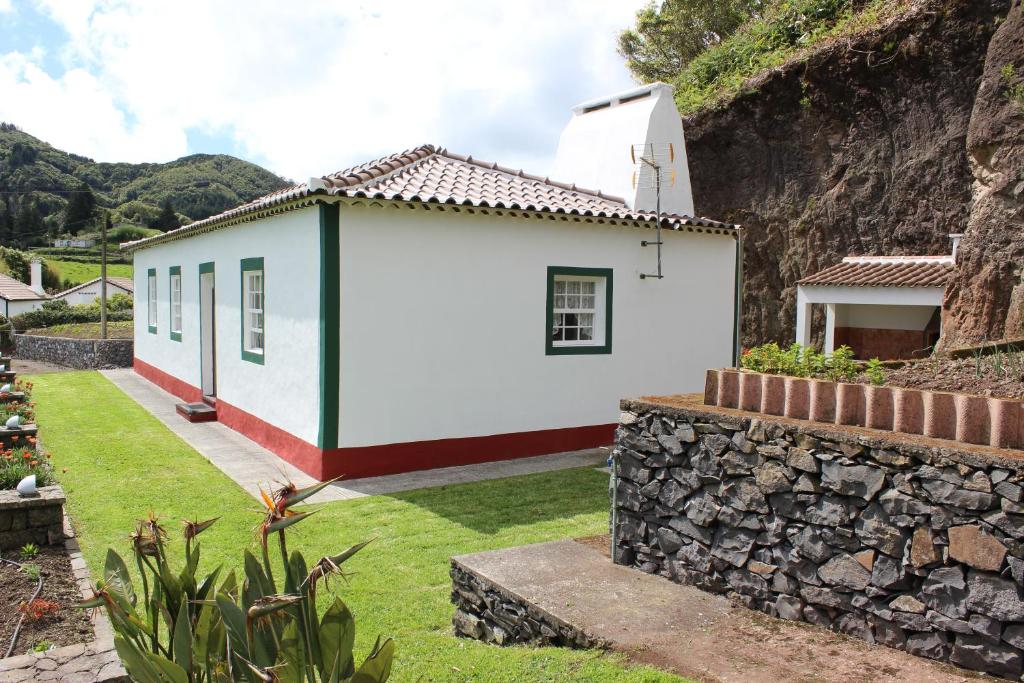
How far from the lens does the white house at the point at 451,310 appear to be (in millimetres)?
9195

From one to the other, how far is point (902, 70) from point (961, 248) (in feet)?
33.6

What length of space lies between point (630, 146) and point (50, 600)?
421 inches

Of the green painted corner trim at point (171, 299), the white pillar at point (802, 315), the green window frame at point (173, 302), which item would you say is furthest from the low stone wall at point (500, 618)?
the white pillar at point (802, 315)

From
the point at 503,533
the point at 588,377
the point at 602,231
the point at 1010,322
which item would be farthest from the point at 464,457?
the point at 1010,322

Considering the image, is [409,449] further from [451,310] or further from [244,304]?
[244,304]

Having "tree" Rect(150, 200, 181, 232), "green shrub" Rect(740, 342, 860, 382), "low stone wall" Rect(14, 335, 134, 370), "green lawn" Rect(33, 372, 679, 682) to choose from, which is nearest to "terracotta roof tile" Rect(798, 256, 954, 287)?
"green lawn" Rect(33, 372, 679, 682)

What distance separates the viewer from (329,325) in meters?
8.97

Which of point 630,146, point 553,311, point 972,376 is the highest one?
point 630,146

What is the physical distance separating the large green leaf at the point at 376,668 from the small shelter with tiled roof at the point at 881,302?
1511 centimetres

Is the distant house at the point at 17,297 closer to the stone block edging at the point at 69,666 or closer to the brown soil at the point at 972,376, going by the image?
the stone block edging at the point at 69,666

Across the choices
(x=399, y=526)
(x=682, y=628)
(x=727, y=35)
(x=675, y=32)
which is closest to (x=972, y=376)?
(x=682, y=628)

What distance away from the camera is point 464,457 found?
1011 centimetres

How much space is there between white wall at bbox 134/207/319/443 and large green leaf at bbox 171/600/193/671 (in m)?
6.56

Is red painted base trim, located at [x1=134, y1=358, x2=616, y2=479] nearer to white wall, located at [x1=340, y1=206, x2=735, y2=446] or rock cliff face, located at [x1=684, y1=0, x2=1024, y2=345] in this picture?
white wall, located at [x1=340, y1=206, x2=735, y2=446]
